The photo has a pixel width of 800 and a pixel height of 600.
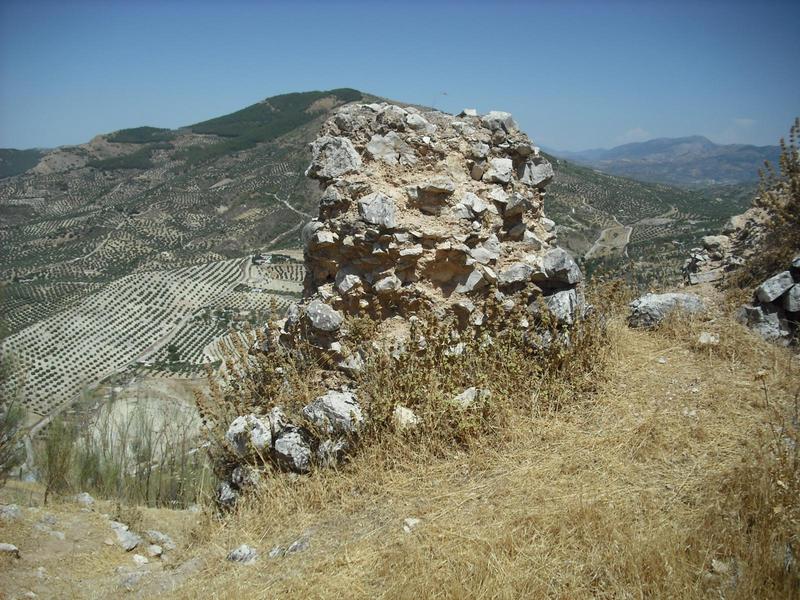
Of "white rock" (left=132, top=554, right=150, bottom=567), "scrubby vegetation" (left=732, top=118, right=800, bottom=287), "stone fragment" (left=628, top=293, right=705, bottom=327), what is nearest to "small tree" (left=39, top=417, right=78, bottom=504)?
"white rock" (left=132, top=554, right=150, bottom=567)

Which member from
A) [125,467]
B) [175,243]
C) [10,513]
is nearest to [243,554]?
[10,513]

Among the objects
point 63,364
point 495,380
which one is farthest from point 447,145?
point 63,364

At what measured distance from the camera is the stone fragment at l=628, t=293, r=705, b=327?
6234 millimetres

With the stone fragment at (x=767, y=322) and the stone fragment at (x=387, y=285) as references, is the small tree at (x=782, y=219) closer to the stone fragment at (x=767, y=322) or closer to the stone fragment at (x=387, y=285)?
the stone fragment at (x=767, y=322)

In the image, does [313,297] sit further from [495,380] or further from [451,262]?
[495,380]

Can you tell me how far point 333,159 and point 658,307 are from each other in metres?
4.31

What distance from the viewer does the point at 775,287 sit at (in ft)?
20.1

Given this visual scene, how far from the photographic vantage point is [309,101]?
194 m

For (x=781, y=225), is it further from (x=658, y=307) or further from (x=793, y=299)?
(x=658, y=307)

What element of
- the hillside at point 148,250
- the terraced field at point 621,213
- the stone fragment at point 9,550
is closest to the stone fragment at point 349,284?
the stone fragment at point 9,550

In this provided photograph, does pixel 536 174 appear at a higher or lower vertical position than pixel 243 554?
higher

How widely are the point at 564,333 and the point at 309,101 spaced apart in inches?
8119

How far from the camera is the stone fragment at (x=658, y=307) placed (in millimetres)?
6234

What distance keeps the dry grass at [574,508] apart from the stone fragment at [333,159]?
3229 mm
